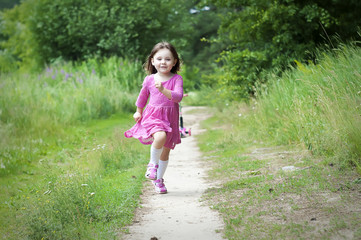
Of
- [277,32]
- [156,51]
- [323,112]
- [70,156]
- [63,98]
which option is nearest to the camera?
[156,51]

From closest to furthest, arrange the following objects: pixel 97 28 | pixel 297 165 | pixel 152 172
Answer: pixel 152 172
pixel 297 165
pixel 97 28

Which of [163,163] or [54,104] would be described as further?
[54,104]

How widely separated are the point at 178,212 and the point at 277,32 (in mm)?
7625

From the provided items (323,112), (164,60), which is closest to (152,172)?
(164,60)

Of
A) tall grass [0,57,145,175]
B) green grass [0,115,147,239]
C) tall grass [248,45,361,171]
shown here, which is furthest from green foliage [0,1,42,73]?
green grass [0,115,147,239]

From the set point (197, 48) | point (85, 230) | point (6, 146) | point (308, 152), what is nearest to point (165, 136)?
point (85, 230)

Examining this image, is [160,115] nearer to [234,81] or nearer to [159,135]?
[159,135]

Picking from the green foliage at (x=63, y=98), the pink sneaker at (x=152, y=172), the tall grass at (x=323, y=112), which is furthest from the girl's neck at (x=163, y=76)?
the green foliage at (x=63, y=98)

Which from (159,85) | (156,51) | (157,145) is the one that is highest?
(156,51)

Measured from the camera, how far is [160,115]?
5.69m

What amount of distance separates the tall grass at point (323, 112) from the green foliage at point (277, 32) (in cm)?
165

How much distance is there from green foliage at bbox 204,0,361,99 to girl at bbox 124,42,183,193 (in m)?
5.03

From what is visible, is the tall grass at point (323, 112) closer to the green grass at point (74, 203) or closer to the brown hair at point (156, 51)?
the brown hair at point (156, 51)

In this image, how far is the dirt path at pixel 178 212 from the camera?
13.3 ft
